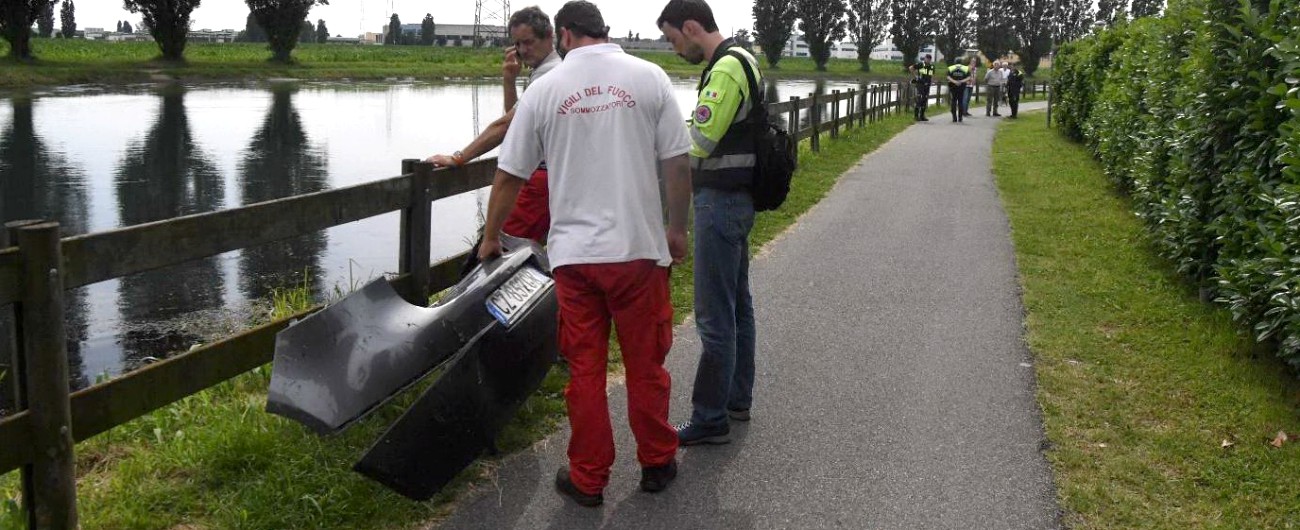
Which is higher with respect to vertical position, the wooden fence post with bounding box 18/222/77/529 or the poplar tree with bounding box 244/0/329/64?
the poplar tree with bounding box 244/0/329/64

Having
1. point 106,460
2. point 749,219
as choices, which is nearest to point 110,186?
point 106,460

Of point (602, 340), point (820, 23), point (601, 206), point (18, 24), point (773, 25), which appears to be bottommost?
point (602, 340)

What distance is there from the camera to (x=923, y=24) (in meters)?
98.6

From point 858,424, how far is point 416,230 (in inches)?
90.2

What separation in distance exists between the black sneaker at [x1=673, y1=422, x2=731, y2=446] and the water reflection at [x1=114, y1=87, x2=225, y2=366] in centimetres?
434

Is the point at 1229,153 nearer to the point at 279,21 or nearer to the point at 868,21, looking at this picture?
the point at 279,21

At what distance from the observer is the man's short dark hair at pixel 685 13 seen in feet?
16.1

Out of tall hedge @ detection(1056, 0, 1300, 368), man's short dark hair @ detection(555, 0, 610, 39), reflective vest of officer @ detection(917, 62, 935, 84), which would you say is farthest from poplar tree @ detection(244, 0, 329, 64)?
man's short dark hair @ detection(555, 0, 610, 39)

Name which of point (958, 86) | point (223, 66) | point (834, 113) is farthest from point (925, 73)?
point (223, 66)

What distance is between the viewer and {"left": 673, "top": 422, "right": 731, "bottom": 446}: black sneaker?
528cm

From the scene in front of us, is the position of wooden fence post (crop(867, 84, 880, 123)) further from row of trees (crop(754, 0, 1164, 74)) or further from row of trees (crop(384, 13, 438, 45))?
row of trees (crop(384, 13, 438, 45))

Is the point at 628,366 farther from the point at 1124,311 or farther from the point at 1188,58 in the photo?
the point at 1188,58

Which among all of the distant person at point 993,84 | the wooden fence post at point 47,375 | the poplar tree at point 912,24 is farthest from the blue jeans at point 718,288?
the poplar tree at point 912,24

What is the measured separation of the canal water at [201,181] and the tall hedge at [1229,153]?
4.76 m
